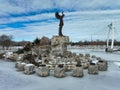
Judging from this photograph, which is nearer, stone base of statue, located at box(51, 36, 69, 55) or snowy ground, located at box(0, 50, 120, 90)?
snowy ground, located at box(0, 50, 120, 90)

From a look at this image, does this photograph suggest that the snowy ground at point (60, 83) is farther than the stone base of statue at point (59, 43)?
No

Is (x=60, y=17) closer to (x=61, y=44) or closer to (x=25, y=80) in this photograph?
(x=61, y=44)

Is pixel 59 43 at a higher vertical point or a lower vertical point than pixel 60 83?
higher

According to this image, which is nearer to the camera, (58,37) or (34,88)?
(34,88)

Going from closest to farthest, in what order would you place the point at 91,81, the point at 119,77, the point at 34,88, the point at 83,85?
the point at 34,88 < the point at 83,85 < the point at 91,81 < the point at 119,77

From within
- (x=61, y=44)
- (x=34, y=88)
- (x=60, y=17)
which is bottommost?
(x=34, y=88)

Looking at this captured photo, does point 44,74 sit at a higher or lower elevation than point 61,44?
lower

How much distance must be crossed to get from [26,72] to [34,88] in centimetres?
307

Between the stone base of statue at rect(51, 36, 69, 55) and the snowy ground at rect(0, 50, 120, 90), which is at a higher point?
the stone base of statue at rect(51, 36, 69, 55)

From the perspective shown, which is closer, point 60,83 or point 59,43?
point 60,83

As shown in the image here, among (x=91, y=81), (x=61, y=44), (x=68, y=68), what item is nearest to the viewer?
(x=91, y=81)

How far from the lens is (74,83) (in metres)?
8.92

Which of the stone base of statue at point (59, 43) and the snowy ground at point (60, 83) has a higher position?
the stone base of statue at point (59, 43)

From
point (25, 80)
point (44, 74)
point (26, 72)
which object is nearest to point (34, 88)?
point (25, 80)
